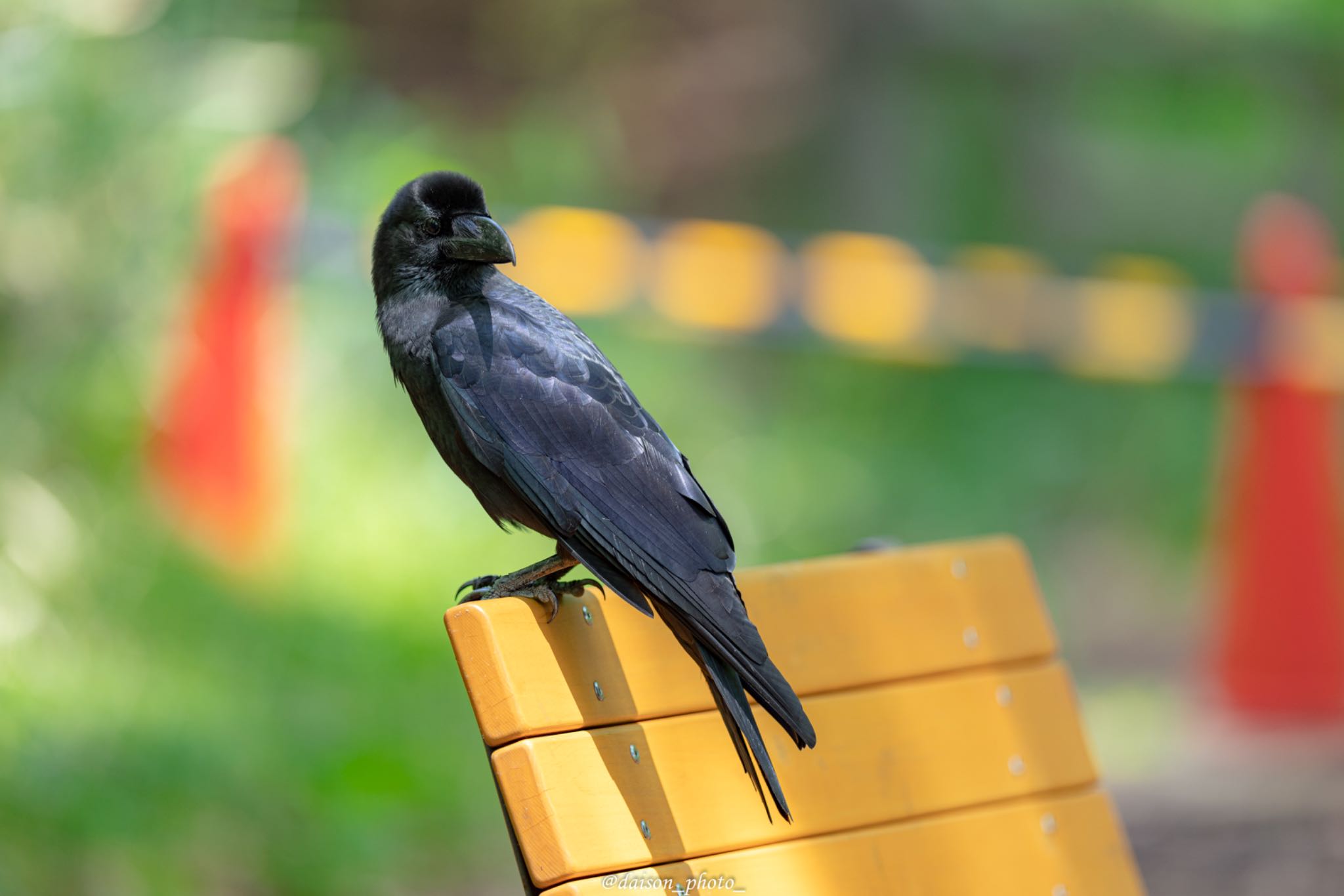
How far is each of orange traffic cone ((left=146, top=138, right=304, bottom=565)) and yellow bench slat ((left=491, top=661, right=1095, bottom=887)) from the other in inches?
133

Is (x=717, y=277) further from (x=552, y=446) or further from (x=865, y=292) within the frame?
(x=552, y=446)

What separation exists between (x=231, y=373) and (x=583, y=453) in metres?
3.28

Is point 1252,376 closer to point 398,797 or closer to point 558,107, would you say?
point 398,797

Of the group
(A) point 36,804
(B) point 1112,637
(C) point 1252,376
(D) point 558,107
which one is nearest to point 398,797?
(A) point 36,804

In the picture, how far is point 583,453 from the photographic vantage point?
2154 millimetres

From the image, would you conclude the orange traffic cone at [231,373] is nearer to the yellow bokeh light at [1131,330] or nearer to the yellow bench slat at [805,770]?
the yellow bokeh light at [1131,330]

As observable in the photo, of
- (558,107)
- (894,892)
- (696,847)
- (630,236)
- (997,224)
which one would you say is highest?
(558,107)

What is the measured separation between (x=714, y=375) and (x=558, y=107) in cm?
286

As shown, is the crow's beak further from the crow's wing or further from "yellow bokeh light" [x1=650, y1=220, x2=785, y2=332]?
"yellow bokeh light" [x1=650, y1=220, x2=785, y2=332]

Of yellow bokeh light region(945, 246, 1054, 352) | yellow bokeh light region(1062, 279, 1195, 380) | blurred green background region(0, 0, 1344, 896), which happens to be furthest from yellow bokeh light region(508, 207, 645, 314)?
yellow bokeh light region(1062, 279, 1195, 380)

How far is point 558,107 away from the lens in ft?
33.8

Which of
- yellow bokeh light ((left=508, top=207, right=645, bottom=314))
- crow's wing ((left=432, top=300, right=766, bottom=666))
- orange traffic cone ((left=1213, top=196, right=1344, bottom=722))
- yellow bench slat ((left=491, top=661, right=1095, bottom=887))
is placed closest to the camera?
yellow bench slat ((left=491, top=661, right=1095, bottom=887))

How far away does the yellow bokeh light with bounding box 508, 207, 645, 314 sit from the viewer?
5.43 metres

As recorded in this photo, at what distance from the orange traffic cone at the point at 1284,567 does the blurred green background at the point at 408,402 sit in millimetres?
495
